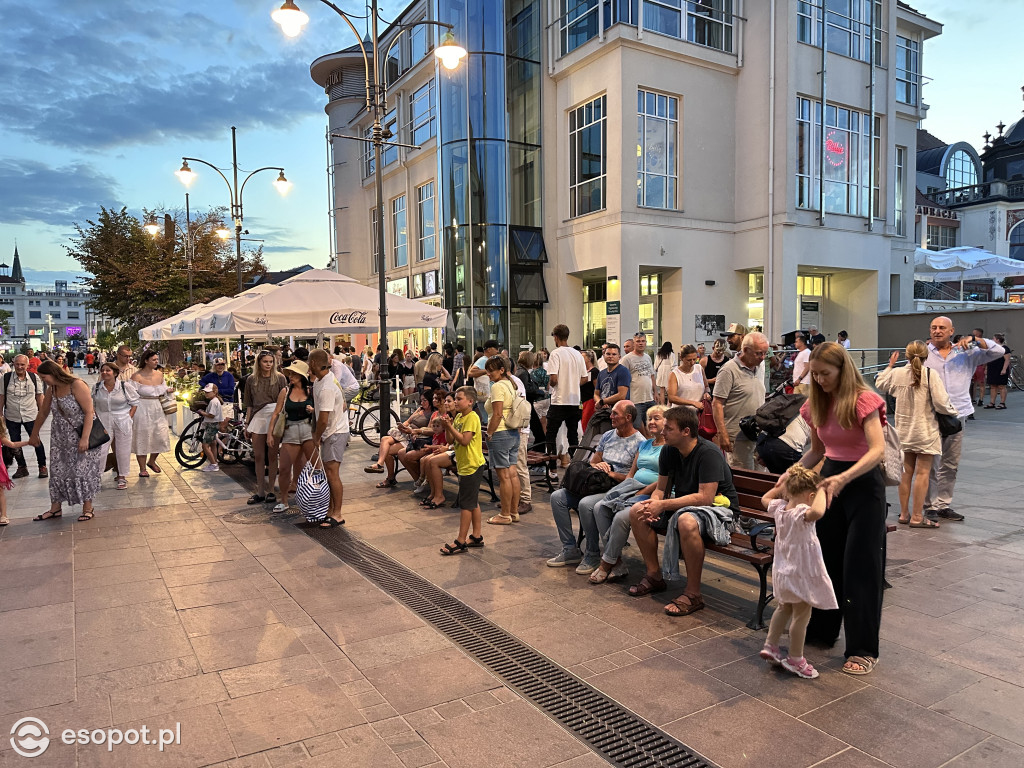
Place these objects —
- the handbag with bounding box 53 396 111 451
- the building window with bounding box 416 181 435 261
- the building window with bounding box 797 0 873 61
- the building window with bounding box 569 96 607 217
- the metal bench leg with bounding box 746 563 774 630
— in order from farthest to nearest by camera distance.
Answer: the building window with bounding box 416 181 435 261
the building window with bounding box 797 0 873 61
the building window with bounding box 569 96 607 217
the handbag with bounding box 53 396 111 451
the metal bench leg with bounding box 746 563 774 630

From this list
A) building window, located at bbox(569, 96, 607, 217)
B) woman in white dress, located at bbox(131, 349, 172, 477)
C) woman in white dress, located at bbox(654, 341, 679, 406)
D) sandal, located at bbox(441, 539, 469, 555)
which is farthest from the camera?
building window, located at bbox(569, 96, 607, 217)

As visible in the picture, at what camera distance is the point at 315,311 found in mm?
11461

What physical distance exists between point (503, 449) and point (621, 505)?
227 cm

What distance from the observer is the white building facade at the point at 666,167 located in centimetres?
2073

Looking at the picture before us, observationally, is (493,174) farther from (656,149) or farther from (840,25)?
(840,25)

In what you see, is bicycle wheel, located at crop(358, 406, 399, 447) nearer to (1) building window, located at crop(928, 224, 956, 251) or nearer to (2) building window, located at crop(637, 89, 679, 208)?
(2) building window, located at crop(637, 89, 679, 208)

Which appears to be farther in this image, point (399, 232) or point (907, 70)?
point (399, 232)

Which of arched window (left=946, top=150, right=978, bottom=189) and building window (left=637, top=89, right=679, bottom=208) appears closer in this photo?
building window (left=637, top=89, right=679, bottom=208)

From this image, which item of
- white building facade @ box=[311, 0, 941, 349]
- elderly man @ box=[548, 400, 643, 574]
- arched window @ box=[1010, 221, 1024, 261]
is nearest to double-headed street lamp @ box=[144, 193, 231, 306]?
white building facade @ box=[311, 0, 941, 349]

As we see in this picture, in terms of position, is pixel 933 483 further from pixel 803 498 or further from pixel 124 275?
pixel 124 275

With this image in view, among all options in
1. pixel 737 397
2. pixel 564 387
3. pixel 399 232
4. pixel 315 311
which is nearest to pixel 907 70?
pixel 399 232

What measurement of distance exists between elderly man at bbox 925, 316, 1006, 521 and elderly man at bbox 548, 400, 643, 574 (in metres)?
3.57

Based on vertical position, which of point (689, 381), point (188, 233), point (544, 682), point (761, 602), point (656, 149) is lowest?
point (544, 682)

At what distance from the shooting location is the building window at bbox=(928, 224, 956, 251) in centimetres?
5228
